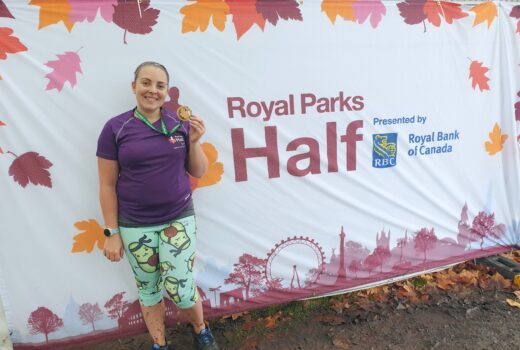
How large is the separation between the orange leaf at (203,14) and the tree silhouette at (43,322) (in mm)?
2081

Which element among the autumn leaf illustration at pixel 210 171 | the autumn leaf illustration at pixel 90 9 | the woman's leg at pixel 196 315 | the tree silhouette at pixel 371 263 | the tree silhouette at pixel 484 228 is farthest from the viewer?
the tree silhouette at pixel 484 228

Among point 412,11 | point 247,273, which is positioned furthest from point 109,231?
point 412,11

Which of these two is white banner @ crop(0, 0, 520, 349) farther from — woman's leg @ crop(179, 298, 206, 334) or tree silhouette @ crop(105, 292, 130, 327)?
woman's leg @ crop(179, 298, 206, 334)

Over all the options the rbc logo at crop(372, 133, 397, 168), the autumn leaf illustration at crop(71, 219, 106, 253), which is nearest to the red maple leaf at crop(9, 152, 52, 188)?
the autumn leaf illustration at crop(71, 219, 106, 253)

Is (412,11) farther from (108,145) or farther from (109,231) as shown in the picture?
(109,231)

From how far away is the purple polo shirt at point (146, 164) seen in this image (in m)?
1.98

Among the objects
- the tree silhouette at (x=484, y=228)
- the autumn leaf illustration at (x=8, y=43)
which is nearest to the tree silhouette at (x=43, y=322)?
the autumn leaf illustration at (x=8, y=43)

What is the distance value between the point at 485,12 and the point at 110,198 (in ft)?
10.5

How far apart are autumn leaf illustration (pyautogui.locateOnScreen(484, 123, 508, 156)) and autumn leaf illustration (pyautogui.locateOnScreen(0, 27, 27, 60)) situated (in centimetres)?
359

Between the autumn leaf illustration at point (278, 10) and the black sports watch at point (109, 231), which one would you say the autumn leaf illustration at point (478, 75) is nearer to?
the autumn leaf illustration at point (278, 10)

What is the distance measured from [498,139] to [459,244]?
99cm

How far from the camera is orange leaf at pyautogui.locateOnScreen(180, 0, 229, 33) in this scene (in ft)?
7.82

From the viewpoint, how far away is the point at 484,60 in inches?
122

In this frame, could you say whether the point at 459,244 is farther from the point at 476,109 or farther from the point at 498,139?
the point at 476,109
